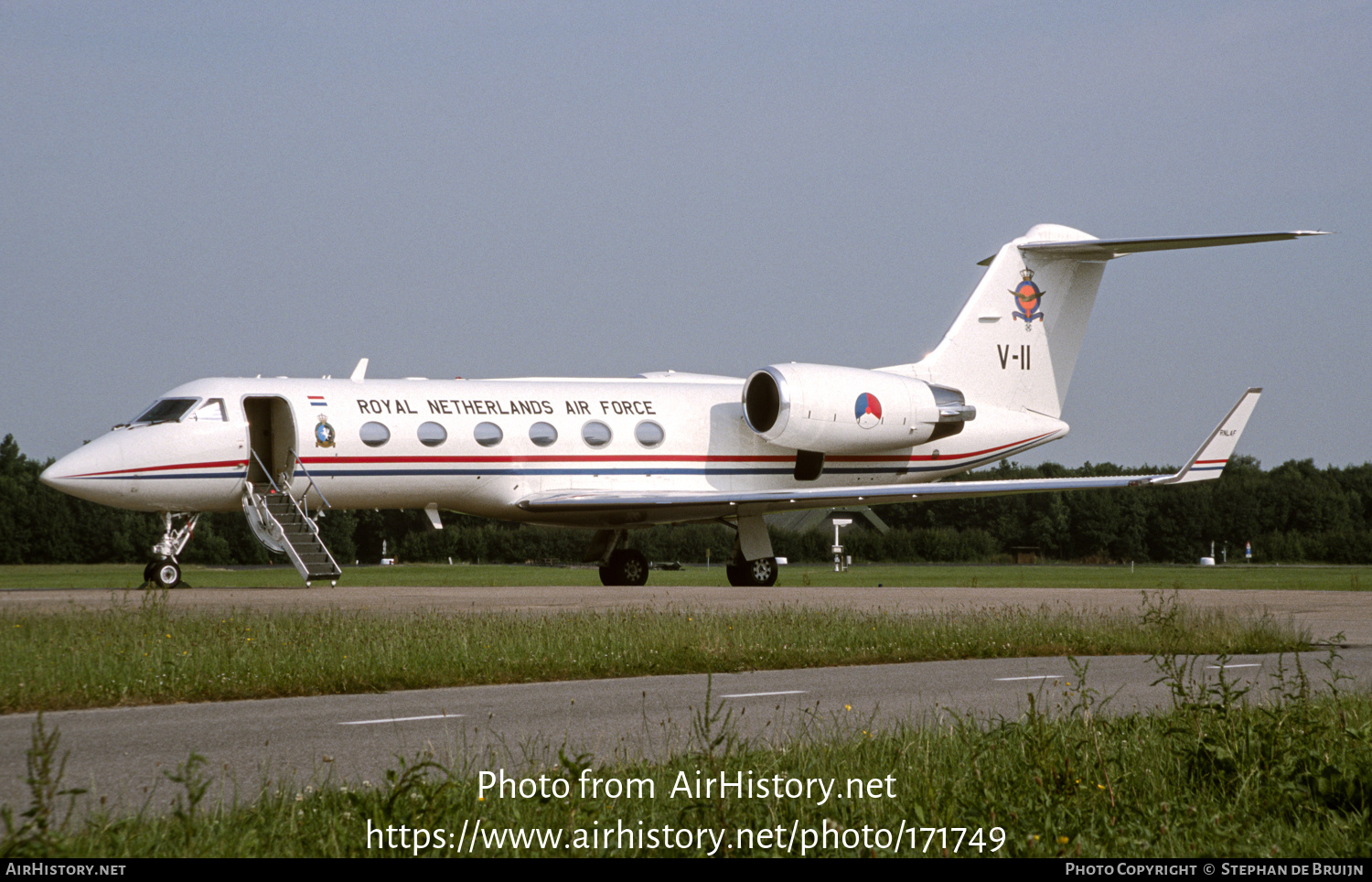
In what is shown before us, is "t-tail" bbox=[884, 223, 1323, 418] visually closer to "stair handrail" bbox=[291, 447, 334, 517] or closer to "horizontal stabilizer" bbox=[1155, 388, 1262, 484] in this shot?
"horizontal stabilizer" bbox=[1155, 388, 1262, 484]

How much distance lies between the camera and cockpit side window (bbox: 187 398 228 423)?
24566mm

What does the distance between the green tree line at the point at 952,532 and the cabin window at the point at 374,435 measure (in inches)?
1202

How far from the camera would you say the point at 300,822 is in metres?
5.89

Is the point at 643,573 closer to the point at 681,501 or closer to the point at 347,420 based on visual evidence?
the point at 681,501

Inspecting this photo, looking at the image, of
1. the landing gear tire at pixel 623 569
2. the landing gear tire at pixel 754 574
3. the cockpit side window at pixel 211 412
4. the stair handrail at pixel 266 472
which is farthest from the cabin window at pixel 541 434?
the cockpit side window at pixel 211 412

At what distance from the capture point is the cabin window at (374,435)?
25.5m

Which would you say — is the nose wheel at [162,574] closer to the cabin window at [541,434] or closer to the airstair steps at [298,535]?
the airstair steps at [298,535]

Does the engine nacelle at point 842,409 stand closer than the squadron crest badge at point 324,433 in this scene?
No

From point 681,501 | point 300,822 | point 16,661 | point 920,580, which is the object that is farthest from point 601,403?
point 300,822

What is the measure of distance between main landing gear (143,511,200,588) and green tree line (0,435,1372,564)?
102 ft

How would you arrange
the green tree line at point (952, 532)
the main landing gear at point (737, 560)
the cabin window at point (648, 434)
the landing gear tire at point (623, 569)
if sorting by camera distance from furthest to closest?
the green tree line at point (952, 532)
the landing gear tire at point (623, 569)
the main landing gear at point (737, 560)
the cabin window at point (648, 434)

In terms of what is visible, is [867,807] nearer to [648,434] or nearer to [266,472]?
[266,472]

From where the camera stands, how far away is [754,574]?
29.6 meters

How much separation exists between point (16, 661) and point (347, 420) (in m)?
13.6
